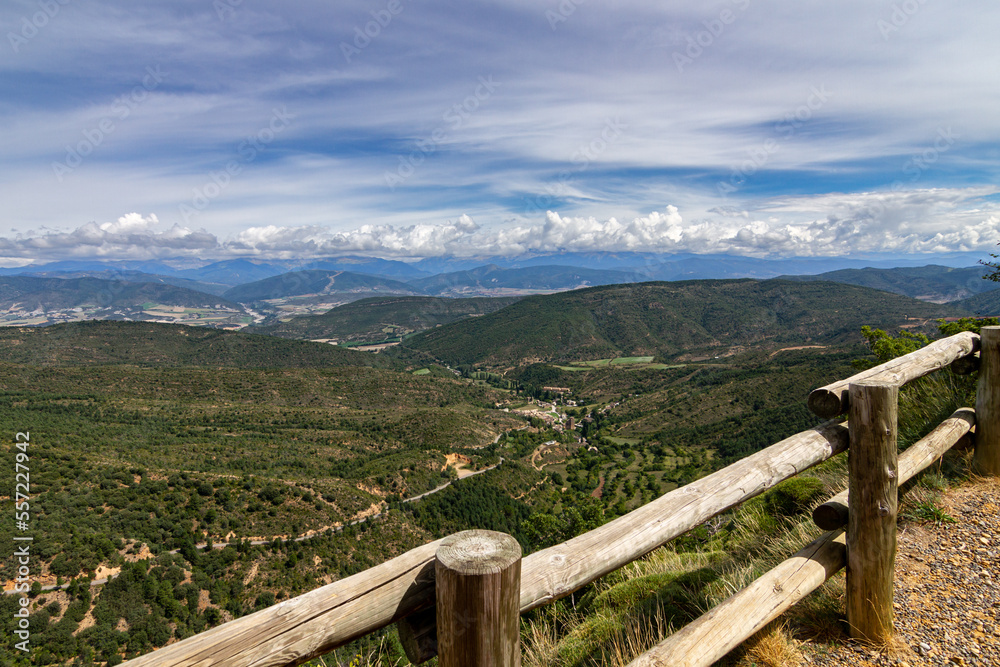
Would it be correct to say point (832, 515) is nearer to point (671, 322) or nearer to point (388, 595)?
point (388, 595)

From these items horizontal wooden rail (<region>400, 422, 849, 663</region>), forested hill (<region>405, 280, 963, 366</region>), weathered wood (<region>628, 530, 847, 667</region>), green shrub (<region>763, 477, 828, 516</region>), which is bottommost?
forested hill (<region>405, 280, 963, 366</region>)

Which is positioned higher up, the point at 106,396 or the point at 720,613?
the point at 720,613

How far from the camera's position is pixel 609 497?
143 ft

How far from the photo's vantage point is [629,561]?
216cm

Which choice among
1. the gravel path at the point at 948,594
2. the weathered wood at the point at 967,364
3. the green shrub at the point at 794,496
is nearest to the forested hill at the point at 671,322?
the green shrub at the point at 794,496

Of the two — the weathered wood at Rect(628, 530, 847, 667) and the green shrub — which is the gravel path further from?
the green shrub

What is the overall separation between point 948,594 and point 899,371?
1.67 metres

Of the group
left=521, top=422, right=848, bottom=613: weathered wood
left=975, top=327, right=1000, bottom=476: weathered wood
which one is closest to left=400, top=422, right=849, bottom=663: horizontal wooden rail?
left=521, top=422, right=848, bottom=613: weathered wood

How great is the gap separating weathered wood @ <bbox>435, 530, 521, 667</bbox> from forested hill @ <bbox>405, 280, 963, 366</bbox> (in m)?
152

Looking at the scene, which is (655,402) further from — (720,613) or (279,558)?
(720,613)

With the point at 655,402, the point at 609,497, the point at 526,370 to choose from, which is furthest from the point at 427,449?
the point at 526,370

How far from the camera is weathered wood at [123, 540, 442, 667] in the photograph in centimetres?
133

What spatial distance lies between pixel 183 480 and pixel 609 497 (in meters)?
36.1

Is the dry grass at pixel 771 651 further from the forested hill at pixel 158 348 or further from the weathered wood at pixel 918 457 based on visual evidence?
the forested hill at pixel 158 348
